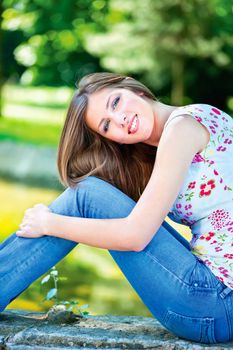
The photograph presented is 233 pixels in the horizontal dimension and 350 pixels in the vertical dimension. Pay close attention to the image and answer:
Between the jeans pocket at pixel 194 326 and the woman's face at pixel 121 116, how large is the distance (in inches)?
25.9

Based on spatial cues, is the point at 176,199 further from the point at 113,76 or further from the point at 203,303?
the point at 113,76

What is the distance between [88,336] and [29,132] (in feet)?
45.1

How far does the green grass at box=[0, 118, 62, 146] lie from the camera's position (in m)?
14.6

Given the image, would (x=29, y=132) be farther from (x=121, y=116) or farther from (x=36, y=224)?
(x=36, y=224)

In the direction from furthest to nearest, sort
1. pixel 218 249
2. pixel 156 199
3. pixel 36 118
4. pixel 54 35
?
1. pixel 54 35
2. pixel 36 118
3. pixel 218 249
4. pixel 156 199

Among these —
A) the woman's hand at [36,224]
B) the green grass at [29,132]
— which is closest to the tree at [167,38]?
the green grass at [29,132]

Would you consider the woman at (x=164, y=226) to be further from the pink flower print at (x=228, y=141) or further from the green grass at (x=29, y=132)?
the green grass at (x=29, y=132)

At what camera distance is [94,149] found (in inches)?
114

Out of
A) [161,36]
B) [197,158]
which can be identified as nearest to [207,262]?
[197,158]

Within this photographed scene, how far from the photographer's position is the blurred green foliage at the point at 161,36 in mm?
19047

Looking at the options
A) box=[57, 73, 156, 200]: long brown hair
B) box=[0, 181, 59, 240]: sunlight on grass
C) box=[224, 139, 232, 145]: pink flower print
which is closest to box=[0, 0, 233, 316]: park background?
box=[0, 181, 59, 240]: sunlight on grass

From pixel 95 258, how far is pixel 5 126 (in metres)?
11.2

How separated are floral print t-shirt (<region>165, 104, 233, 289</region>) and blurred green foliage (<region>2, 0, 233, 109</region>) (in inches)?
646

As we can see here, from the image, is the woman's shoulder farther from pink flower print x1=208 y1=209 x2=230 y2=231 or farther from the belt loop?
the belt loop
